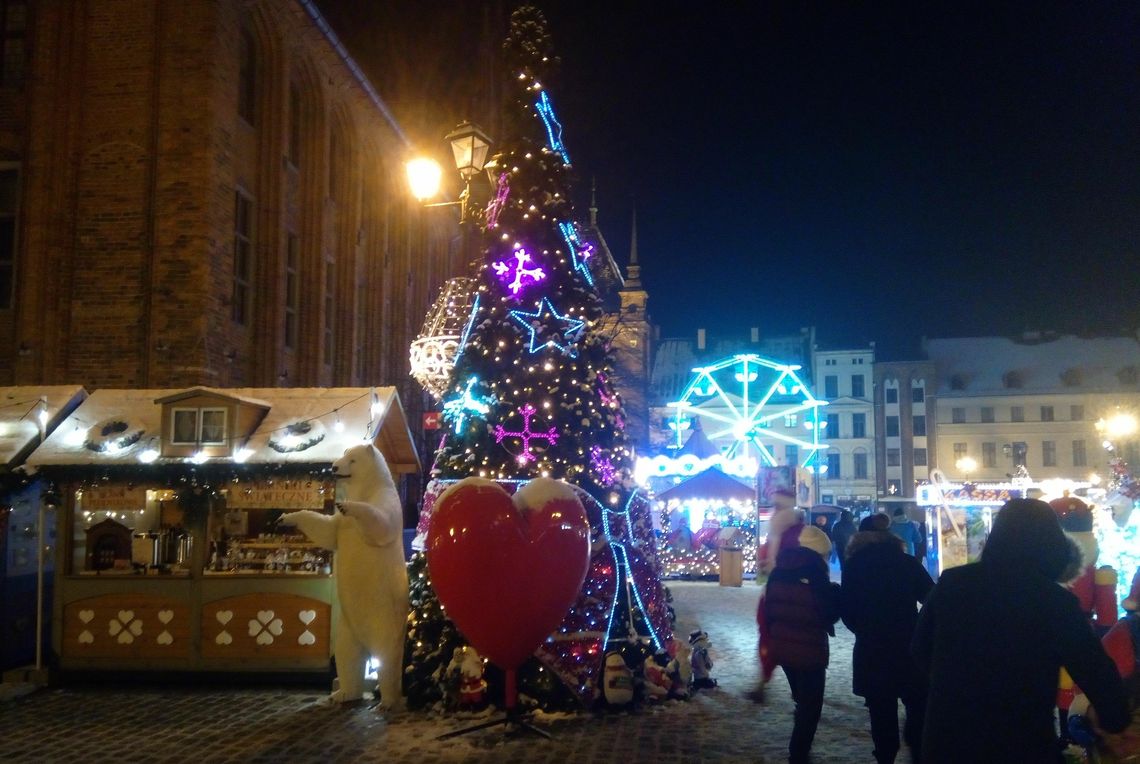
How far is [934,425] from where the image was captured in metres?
60.1

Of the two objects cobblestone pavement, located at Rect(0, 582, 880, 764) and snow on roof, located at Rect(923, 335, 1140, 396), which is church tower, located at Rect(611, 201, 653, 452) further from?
cobblestone pavement, located at Rect(0, 582, 880, 764)

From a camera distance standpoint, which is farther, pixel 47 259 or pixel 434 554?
pixel 47 259

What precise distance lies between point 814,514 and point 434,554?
73.4 feet

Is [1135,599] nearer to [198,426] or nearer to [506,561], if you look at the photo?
[506,561]

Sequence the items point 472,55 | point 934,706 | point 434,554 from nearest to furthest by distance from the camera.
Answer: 1. point 934,706
2. point 434,554
3. point 472,55

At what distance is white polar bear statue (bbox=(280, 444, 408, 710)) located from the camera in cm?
916

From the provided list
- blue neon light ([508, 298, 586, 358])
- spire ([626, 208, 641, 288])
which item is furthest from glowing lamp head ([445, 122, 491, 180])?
spire ([626, 208, 641, 288])

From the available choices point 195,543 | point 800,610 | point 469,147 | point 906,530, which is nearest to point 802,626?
point 800,610

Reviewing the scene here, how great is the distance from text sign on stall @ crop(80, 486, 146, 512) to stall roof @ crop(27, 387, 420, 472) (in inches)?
16.6

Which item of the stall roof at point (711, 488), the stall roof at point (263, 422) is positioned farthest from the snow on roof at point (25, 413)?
the stall roof at point (711, 488)

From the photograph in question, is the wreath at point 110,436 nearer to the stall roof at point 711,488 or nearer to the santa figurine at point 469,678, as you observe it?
the santa figurine at point 469,678

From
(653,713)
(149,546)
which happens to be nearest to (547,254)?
(653,713)

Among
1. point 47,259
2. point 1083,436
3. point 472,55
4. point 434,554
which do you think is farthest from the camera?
point 1083,436

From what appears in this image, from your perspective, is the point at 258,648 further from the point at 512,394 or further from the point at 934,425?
the point at 934,425
